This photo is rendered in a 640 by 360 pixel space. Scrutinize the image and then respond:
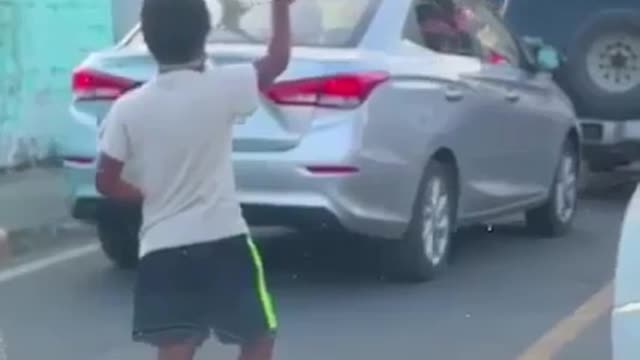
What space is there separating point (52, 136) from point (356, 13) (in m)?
6.18

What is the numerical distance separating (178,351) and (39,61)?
1045 centimetres

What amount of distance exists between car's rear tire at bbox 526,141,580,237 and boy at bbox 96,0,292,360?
666 cm

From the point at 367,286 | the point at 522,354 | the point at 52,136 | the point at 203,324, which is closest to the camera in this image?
the point at 203,324

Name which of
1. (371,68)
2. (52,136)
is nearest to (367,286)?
(371,68)

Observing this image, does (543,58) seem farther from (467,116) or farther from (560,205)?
(467,116)

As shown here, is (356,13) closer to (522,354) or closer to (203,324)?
(522,354)

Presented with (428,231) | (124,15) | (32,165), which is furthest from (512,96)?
(124,15)

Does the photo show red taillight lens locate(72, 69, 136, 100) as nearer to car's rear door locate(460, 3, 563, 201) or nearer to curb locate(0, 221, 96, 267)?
curb locate(0, 221, 96, 267)

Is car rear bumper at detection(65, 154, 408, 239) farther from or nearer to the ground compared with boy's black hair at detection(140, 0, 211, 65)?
nearer to the ground

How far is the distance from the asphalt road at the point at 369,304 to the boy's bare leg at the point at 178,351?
9.17ft

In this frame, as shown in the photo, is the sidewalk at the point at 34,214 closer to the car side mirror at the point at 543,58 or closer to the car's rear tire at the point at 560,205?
the car's rear tire at the point at 560,205

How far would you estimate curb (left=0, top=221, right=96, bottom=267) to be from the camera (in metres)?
12.2

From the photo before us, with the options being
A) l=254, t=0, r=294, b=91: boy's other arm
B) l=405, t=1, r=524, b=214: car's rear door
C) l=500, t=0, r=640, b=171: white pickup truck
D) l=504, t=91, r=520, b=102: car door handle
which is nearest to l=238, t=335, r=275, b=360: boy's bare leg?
l=254, t=0, r=294, b=91: boy's other arm

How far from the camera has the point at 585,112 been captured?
14.7 metres
